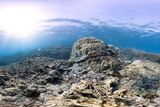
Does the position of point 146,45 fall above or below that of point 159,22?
below

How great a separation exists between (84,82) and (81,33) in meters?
122

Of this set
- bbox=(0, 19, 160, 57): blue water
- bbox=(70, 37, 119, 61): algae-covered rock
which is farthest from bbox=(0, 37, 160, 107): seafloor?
bbox=(0, 19, 160, 57): blue water

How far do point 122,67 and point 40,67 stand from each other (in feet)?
29.4

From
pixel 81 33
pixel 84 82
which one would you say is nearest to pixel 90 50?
pixel 84 82

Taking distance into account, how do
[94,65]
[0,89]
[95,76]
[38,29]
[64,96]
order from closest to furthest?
[64,96] < [0,89] < [95,76] < [94,65] < [38,29]

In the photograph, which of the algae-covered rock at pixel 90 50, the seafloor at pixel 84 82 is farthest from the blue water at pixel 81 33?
the seafloor at pixel 84 82

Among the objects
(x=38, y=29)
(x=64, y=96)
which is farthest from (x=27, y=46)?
(x=64, y=96)

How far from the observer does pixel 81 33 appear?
15300cm

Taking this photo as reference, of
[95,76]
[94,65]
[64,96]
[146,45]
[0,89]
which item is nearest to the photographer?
[64,96]

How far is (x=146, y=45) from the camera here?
179m

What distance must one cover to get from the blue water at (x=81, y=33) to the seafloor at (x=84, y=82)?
3588 inches

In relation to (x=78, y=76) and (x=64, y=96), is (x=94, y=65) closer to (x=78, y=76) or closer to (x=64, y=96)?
(x=78, y=76)

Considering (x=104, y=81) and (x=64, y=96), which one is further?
(x=104, y=81)

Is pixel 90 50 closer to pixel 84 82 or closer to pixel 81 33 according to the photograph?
pixel 84 82
